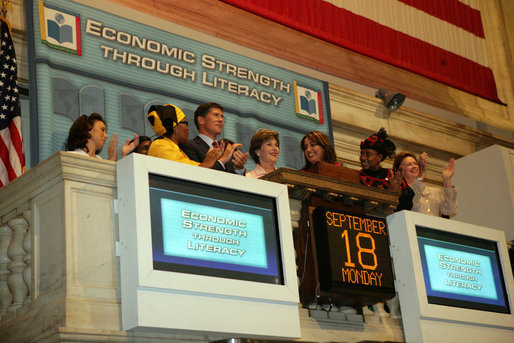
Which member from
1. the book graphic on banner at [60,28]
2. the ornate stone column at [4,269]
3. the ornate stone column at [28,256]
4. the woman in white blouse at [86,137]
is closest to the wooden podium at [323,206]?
the woman in white blouse at [86,137]

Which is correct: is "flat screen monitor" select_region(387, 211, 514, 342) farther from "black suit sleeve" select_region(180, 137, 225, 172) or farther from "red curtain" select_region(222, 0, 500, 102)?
"red curtain" select_region(222, 0, 500, 102)

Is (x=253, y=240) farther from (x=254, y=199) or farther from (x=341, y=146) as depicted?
(x=341, y=146)

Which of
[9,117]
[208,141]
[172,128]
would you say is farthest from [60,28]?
[208,141]

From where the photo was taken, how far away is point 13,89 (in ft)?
21.8

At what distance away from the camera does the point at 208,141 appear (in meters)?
5.91

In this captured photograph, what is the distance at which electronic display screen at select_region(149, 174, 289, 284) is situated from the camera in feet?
13.5

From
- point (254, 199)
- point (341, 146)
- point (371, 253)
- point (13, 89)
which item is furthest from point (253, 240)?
point (341, 146)

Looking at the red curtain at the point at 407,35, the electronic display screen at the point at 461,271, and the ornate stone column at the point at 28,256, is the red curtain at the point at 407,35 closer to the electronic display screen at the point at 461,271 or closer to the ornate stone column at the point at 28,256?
the electronic display screen at the point at 461,271

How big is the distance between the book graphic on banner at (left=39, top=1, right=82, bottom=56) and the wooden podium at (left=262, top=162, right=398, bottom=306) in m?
2.69

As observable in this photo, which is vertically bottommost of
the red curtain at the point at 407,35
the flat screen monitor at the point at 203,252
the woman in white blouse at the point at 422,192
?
the flat screen monitor at the point at 203,252

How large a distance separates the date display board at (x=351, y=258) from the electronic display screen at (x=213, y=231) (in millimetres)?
442

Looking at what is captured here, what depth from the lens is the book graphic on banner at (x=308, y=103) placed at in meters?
8.94

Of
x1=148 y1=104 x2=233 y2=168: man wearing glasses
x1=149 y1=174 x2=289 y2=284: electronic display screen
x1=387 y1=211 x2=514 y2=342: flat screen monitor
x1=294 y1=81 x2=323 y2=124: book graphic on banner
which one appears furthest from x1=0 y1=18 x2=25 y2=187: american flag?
x1=294 y1=81 x2=323 y2=124: book graphic on banner

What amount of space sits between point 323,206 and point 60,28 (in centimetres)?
315
